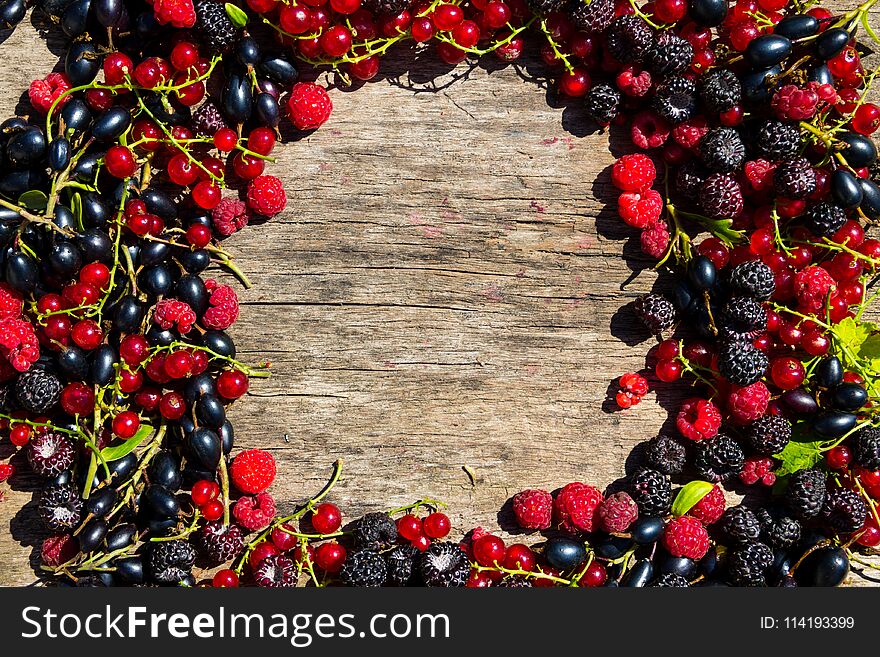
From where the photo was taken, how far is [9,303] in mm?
1868

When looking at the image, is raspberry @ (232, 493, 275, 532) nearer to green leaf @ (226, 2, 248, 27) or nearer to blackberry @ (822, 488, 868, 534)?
green leaf @ (226, 2, 248, 27)

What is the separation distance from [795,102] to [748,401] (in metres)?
0.77

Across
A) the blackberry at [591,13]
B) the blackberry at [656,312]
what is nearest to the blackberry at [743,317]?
the blackberry at [656,312]

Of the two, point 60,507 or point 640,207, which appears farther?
point 640,207

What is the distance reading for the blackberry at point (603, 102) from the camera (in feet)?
6.48

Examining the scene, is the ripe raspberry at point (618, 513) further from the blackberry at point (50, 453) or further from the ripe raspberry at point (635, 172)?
the blackberry at point (50, 453)

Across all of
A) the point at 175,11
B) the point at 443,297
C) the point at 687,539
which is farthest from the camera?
the point at 443,297

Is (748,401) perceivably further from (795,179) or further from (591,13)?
(591,13)

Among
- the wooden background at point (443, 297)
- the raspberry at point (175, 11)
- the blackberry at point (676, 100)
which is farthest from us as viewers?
the wooden background at point (443, 297)

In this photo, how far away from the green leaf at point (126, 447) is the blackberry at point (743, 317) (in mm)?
1560

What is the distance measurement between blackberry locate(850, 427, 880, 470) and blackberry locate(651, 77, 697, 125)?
0.96 m

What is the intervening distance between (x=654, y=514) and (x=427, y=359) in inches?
29.4

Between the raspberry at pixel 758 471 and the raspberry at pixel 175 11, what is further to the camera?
the raspberry at pixel 758 471

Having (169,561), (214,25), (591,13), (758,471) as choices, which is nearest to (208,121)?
(214,25)
